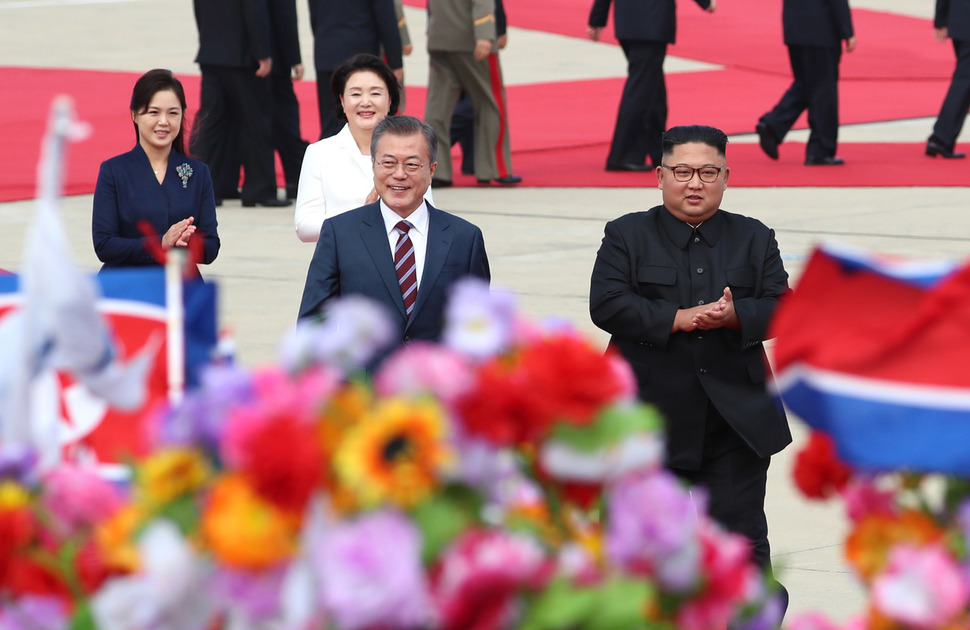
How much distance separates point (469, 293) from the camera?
2.00 metres

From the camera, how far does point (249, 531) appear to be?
5.83 ft

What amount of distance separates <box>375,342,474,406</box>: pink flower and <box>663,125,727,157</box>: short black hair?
3195mm

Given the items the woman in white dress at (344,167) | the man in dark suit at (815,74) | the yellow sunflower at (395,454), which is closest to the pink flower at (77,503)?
the yellow sunflower at (395,454)

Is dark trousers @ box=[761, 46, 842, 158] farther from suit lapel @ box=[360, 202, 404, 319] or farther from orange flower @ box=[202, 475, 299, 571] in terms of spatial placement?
orange flower @ box=[202, 475, 299, 571]

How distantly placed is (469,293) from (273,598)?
0.41m

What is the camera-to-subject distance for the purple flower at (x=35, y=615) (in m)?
1.97

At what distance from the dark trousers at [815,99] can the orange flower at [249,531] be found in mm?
12903

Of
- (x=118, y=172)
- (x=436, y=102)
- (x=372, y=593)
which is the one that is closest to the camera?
(x=372, y=593)

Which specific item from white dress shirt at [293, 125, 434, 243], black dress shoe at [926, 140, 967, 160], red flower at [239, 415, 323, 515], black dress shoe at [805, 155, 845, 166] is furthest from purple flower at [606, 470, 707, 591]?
black dress shoe at [926, 140, 967, 160]

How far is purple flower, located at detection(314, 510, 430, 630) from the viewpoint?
1740 mm

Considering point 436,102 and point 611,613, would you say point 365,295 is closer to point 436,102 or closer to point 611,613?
point 611,613

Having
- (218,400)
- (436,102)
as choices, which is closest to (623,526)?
(218,400)

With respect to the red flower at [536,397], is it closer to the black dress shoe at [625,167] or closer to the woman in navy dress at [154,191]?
the woman in navy dress at [154,191]

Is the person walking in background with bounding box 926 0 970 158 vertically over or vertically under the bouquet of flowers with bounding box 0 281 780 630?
under
